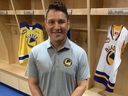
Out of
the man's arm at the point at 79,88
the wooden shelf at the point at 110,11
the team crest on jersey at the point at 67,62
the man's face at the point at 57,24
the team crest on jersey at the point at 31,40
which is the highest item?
the wooden shelf at the point at 110,11

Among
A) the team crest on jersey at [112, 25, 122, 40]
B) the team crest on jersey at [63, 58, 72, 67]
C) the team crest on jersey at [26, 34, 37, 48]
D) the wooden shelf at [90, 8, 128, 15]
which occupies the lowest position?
the team crest on jersey at [26, 34, 37, 48]

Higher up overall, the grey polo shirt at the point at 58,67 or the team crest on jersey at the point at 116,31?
the team crest on jersey at the point at 116,31

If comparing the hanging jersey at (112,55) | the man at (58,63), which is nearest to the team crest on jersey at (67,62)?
the man at (58,63)

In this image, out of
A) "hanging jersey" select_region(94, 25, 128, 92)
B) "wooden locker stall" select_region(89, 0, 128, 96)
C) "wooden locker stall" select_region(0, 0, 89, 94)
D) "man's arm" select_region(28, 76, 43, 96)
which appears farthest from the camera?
"wooden locker stall" select_region(0, 0, 89, 94)

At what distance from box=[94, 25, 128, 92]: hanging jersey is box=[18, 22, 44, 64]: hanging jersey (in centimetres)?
117

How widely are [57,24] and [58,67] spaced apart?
0.28 metres

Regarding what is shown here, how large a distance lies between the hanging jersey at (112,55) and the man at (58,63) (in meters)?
0.97

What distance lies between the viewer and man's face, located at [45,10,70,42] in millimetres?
1268

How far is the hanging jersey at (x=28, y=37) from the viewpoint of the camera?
3.21 meters

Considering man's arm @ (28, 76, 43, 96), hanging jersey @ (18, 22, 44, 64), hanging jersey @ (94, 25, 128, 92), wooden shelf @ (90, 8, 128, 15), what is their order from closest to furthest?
man's arm @ (28, 76, 43, 96) < wooden shelf @ (90, 8, 128, 15) < hanging jersey @ (94, 25, 128, 92) < hanging jersey @ (18, 22, 44, 64)

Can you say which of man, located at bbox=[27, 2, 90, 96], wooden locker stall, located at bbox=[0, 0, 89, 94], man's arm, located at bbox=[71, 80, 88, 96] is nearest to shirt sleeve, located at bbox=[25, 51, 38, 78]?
man, located at bbox=[27, 2, 90, 96]

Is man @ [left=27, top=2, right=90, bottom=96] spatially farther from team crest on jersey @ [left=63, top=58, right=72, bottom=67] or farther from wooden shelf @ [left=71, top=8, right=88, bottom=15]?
wooden shelf @ [left=71, top=8, right=88, bottom=15]

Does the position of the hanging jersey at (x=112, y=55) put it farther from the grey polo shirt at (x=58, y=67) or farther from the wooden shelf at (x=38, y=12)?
the grey polo shirt at (x=58, y=67)

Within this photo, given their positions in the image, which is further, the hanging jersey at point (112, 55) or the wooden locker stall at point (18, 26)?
the wooden locker stall at point (18, 26)
